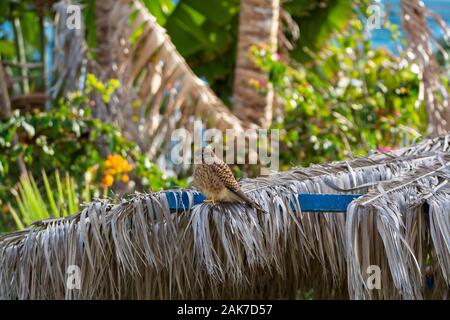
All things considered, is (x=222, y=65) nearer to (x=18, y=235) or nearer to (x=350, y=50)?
(x=350, y=50)

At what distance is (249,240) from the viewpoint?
4.11m

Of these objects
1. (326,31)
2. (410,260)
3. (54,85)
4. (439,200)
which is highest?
(326,31)

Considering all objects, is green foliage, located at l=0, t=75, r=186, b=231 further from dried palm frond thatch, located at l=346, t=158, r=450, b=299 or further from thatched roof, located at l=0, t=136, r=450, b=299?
dried palm frond thatch, located at l=346, t=158, r=450, b=299

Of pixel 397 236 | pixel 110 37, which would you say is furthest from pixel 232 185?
pixel 110 37

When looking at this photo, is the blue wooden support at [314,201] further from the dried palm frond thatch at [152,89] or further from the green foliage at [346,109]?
the green foliage at [346,109]

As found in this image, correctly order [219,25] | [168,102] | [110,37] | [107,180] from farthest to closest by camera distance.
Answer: [219,25] < [110,37] < [168,102] < [107,180]

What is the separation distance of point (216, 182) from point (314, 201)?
0.48 meters

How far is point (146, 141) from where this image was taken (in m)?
7.94

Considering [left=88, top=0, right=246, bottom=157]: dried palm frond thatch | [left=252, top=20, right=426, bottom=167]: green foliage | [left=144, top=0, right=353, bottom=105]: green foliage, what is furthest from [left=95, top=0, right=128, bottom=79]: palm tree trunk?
[left=144, top=0, right=353, bottom=105]: green foliage

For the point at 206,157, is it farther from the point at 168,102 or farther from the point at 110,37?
the point at 110,37

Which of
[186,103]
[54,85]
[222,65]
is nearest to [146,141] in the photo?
[186,103]

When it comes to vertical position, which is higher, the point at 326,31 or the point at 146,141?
the point at 326,31

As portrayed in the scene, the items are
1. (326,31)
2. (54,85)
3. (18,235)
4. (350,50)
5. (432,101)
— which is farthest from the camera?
(326,31)
